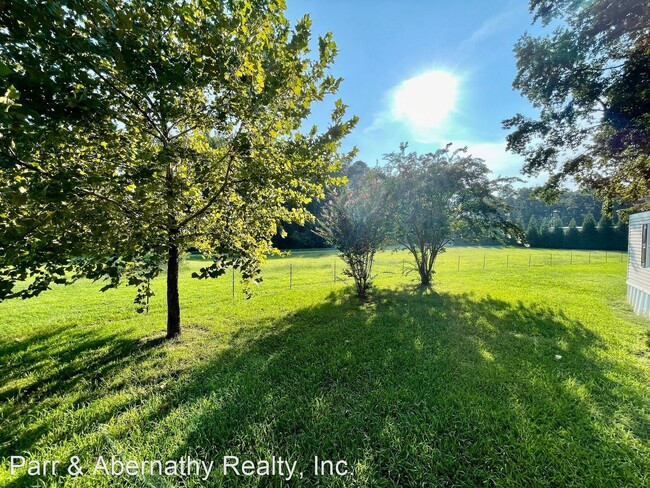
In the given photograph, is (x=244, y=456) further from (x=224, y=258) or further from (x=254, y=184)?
(x=254, y=184)

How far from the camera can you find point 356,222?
7430mm

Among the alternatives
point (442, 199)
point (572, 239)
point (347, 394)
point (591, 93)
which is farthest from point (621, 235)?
point (347, 394)

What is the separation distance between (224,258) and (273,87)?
2.15 meters

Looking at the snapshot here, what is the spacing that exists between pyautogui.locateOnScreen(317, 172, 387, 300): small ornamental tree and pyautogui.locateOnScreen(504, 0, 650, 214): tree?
6.45 metres

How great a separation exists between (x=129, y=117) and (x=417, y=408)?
4224 millimetres

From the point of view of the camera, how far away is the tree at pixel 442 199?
28.9 ft

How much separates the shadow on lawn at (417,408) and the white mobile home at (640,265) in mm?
3407

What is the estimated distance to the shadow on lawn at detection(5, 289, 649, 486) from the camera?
7.07ft

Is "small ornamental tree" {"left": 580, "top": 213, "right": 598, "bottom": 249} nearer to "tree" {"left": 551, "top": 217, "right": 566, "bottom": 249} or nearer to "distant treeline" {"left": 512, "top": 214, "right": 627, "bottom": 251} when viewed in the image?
"distant treeline" {"left": 512, "top": 214, "right": 627, "bottom": 251}

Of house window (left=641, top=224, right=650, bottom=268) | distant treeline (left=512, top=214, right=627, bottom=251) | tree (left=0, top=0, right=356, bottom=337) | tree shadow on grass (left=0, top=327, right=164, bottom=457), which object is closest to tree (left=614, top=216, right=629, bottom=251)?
distant treeline (left=512, top=214, right=627, bottom=251)

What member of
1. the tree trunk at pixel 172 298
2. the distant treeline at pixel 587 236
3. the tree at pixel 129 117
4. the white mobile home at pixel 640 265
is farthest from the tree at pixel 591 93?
the distant treeline at pixel 587 236

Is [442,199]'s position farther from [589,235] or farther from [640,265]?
[589,235]

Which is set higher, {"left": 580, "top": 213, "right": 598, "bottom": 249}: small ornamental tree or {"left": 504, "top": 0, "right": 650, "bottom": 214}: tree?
{"left": 504, "top": 0, "right": 650, "bottom": 214}: tree

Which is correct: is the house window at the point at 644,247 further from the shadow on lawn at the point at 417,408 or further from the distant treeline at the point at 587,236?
the distant treeline at the point at 587,236
